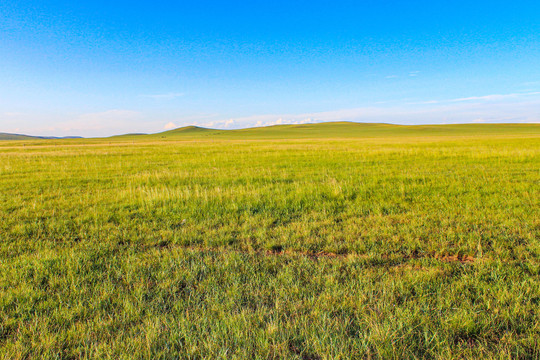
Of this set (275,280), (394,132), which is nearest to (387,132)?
(394,132)

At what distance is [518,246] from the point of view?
14.2 feet

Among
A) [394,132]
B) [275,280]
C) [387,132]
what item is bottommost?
[275,280]

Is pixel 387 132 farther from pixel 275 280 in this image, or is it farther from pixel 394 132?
pixel 275 280

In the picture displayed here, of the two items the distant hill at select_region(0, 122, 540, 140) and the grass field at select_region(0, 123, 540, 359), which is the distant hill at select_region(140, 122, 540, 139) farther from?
the grass field at select_region(0, 123, 540, 359)

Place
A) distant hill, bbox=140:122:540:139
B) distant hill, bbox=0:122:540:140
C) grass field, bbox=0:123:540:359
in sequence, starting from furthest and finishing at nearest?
distant hill, bbox=140:122:540:139 → distant hill, bbox=0:122:540:140 → grass field, bbox=0:123:540:359

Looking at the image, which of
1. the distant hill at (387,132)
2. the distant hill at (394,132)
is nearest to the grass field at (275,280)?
the distant hill at (387,132)

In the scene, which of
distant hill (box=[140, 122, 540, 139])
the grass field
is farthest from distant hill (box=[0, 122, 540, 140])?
the grass field

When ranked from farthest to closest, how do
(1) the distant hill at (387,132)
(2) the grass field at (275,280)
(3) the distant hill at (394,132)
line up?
1. (3) the distant hill at (394,132)
2. (1) the distant hill at (387,132)
3. (2) the grass field at (275,280)

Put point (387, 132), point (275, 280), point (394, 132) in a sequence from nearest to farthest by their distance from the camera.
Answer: point (275, 280), point (394, 132), point (387, 132)

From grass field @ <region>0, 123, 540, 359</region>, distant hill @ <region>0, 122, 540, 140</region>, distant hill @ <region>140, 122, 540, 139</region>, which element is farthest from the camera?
distant hill @ <region>140, 122, 540, 139</region>

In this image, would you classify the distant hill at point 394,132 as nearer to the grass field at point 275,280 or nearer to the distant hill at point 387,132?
Answer: the distant hill at point 387,132

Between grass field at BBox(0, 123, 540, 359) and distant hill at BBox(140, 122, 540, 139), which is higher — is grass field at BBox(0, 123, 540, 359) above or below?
below

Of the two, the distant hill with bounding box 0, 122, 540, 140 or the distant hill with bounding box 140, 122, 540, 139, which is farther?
the distant hill with bounding box 140, 122, 540, 139

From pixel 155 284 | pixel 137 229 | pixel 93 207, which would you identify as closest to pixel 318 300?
pixel 155 284
